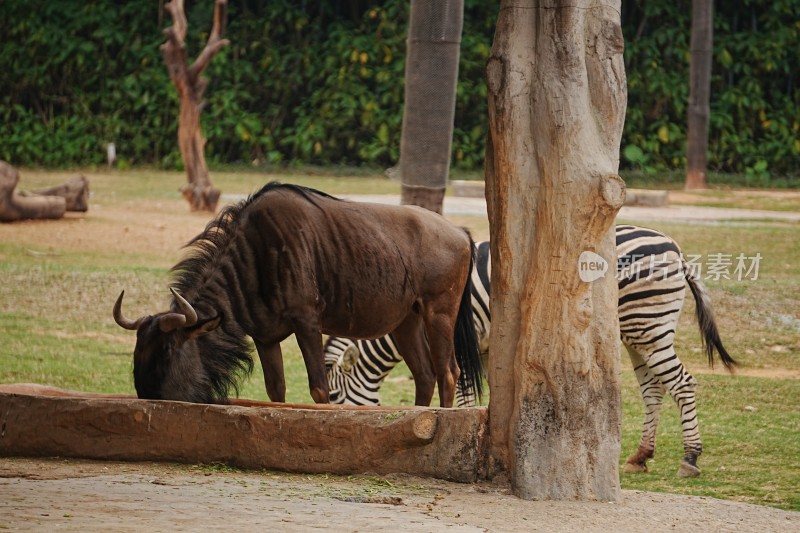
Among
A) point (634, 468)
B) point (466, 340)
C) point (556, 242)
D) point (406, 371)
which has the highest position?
point (556, 242)

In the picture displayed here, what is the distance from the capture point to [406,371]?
1130 centimetres

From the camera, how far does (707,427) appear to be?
886 centimetres

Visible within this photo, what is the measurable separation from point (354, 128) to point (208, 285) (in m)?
17.3

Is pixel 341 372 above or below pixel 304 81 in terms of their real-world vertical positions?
below

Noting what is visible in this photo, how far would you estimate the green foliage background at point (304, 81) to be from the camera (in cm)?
2180

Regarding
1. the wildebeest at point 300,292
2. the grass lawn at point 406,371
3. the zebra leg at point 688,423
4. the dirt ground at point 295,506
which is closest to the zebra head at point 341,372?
the grass lawn at point 406,371

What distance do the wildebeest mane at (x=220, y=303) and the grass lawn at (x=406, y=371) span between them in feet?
3.61

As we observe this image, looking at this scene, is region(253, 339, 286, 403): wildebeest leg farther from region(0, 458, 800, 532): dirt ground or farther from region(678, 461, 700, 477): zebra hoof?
region(678, 461, 700, 477): zebra hoof

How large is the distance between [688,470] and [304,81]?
59.8 feet

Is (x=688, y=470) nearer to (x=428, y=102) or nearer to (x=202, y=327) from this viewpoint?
(x=202, y=327)

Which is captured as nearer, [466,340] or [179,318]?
[179,318]

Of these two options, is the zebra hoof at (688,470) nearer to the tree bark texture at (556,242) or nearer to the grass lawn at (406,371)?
the grass lawn at (406,371)

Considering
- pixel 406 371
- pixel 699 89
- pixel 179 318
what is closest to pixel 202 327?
pixel 179 318

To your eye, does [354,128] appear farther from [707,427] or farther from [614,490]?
[614,490]
